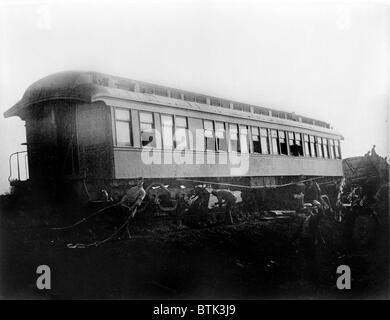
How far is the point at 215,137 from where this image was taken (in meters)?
3.92

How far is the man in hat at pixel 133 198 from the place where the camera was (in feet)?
11.2

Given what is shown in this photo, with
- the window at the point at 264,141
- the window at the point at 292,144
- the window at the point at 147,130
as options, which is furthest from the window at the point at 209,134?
the window at the point at 292,144

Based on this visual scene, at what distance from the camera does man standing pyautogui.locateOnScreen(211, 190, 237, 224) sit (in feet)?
12.6

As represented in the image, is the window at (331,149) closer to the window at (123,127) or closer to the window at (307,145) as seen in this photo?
the window at (307,145)

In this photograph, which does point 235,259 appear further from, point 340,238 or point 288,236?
point 340,238

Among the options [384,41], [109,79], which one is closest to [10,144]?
[109,79]

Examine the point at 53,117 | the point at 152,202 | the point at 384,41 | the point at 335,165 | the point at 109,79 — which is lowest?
the point at 152,202

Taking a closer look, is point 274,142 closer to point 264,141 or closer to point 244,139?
→ point 264,141

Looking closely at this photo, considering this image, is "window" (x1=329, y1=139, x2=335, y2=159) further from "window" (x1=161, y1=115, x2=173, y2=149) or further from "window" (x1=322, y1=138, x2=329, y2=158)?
"window" (x1=161, y1=115, x2=173, y2=149)

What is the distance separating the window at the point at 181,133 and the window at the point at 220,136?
0.41 m

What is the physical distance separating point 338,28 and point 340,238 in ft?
7.49

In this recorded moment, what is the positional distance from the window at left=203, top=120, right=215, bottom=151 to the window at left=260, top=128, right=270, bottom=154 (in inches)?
32.2

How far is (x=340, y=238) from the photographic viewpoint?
3.68 meters

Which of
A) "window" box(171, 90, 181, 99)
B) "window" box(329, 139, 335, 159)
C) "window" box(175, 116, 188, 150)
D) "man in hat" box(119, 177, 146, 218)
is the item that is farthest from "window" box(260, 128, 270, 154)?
"man in hat" box(119, 177, 146, 218)
